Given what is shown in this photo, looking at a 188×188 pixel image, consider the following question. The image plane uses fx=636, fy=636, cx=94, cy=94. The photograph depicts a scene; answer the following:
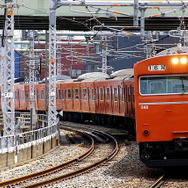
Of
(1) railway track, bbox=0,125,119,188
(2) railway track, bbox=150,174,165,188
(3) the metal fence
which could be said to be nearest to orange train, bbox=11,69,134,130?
(3) the metal fence

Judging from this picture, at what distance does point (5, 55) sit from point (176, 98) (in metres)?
7.64

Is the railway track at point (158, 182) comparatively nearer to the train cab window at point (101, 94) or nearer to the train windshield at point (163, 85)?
the train windshield at point (163, 85)

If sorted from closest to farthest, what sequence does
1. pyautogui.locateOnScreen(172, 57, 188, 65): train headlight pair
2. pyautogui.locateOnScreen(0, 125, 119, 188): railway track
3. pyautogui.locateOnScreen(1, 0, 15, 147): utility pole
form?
pyautogui.locateOnScreen(0, 125, 119, 188): railway track → pyautogui.locateOnScreen(172, 57, 188, 65): train headlight pair → pyautogui.locateOnScreen(1, 0, 15, 147): utility pole

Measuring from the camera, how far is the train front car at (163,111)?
43.8 feet

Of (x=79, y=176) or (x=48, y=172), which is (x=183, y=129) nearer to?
(x=79, y=176)

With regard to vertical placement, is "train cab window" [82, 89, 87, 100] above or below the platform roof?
below

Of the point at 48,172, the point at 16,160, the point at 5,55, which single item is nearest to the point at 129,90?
the point at 5,55

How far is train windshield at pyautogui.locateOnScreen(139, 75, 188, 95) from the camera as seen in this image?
1355cm

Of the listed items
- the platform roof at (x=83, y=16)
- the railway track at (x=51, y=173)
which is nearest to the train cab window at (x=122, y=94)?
the platform roof at (x=83, y=16)

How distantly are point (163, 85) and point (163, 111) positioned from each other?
1.90 ft

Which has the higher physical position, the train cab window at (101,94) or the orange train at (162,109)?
the orange train at (162,109)

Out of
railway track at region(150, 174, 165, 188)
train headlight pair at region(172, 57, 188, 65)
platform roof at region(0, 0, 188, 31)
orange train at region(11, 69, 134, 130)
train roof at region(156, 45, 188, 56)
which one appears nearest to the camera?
railway track at region(150, 174, 165, 188)

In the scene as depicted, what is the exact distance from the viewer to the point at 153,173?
1462 centimetres

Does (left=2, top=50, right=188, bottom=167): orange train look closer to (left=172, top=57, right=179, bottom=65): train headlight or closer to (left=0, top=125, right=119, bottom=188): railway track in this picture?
(left=172, top=57, right=179, bottom=65): train headlight
